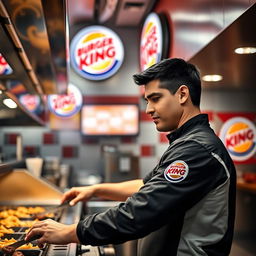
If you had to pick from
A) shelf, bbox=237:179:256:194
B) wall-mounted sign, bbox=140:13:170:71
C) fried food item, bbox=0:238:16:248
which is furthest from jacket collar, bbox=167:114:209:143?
wall-mounted sign, bbox=140:13:170:71

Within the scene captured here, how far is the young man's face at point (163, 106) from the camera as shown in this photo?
1775 millimetres

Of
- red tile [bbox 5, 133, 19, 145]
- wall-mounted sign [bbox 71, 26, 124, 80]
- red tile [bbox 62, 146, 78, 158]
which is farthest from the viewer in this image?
red tile [bbox 62, 146, 78, 158]

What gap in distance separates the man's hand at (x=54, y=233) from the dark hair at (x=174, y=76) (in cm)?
75

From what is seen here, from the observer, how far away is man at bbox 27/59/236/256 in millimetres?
1526

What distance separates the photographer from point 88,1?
5.40m

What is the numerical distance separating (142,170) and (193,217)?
4831 mm

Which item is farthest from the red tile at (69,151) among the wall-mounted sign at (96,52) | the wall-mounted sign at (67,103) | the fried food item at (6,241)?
the fried food item at (6,241)

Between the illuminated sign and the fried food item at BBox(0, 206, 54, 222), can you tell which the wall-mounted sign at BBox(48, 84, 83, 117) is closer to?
the illuminated sign

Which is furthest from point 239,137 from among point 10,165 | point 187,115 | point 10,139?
point 10,139

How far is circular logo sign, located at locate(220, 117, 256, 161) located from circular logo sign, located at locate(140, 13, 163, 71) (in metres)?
1.44

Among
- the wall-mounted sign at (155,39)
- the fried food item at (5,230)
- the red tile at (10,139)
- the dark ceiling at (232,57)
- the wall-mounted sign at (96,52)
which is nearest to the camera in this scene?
the dark ceiling at (232,57)

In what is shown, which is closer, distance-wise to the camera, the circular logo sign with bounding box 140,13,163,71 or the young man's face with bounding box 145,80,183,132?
the young man's face with bounding box 145,80,183,132

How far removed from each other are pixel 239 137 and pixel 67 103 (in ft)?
12.3

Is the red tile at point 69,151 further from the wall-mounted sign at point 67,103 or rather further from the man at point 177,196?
the man at point 177,196
